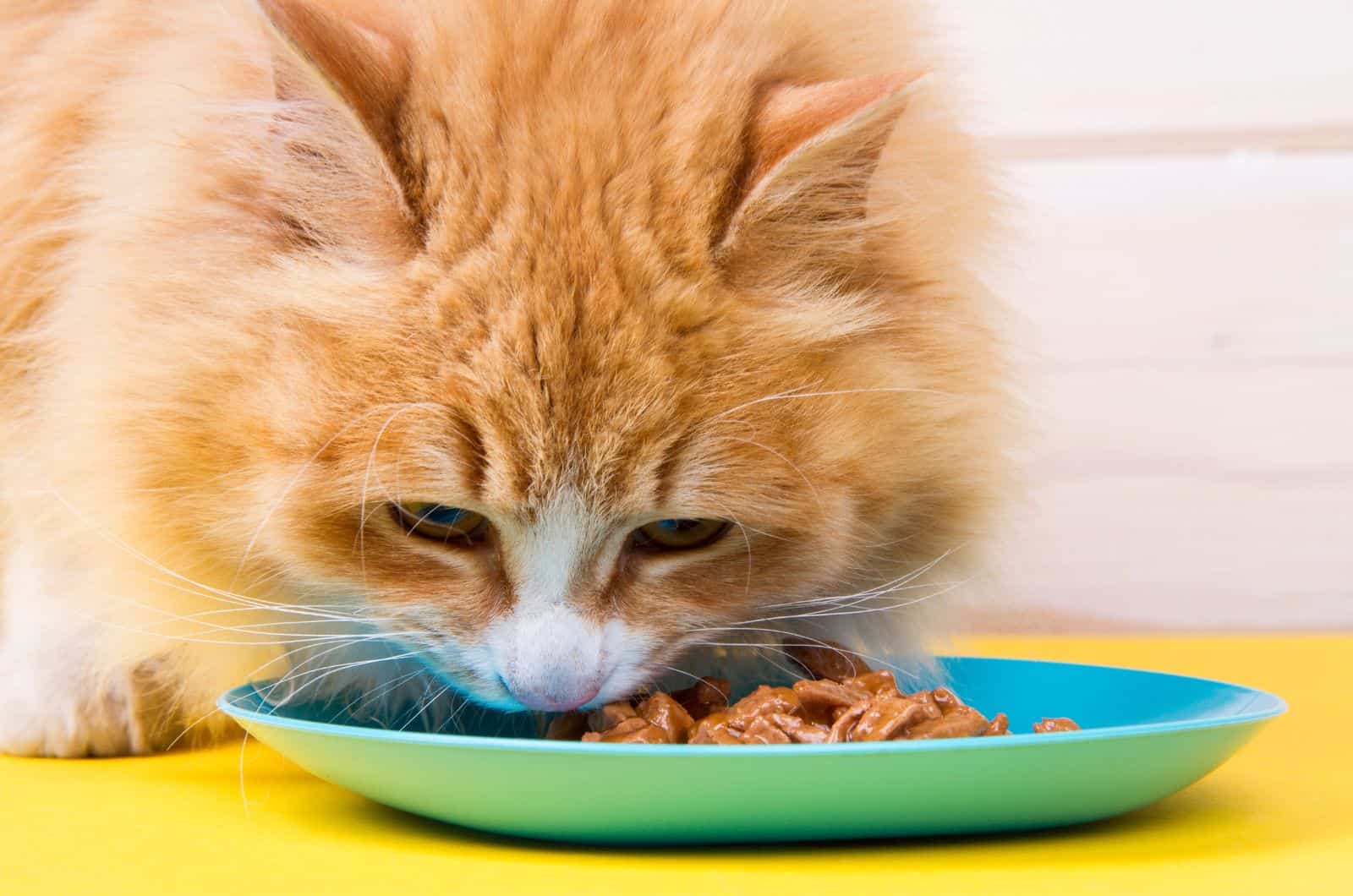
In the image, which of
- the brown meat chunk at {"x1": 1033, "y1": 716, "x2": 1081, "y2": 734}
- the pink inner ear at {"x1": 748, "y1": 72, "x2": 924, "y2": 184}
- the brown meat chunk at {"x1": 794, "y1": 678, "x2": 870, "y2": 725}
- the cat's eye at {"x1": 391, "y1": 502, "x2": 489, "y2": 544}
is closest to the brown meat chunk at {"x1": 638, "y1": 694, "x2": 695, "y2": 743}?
the brown meat chunk at {"x1": 794, "y1": 678, "x2": 870, "y2": 725}

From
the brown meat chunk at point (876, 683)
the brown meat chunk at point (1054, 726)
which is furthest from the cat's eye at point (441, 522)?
the brown meat chunk at point (1054, 726)

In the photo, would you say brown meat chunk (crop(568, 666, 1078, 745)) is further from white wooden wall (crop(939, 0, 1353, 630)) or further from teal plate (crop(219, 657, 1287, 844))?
white wooden wall (crop(939, 0, 1353, 630))

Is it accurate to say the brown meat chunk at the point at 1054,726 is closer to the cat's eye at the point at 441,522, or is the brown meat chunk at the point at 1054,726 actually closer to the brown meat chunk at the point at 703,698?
the brown meat chunk at the point at 703,698

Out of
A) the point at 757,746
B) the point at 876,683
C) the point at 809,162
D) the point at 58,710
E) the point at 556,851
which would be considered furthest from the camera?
the point at 58,710

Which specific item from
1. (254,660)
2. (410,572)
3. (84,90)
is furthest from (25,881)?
(84,90)

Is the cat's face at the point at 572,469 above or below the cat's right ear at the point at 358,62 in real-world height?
below

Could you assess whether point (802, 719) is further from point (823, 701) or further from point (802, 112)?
point (802, 112)

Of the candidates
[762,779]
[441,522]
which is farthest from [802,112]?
[762,779]
